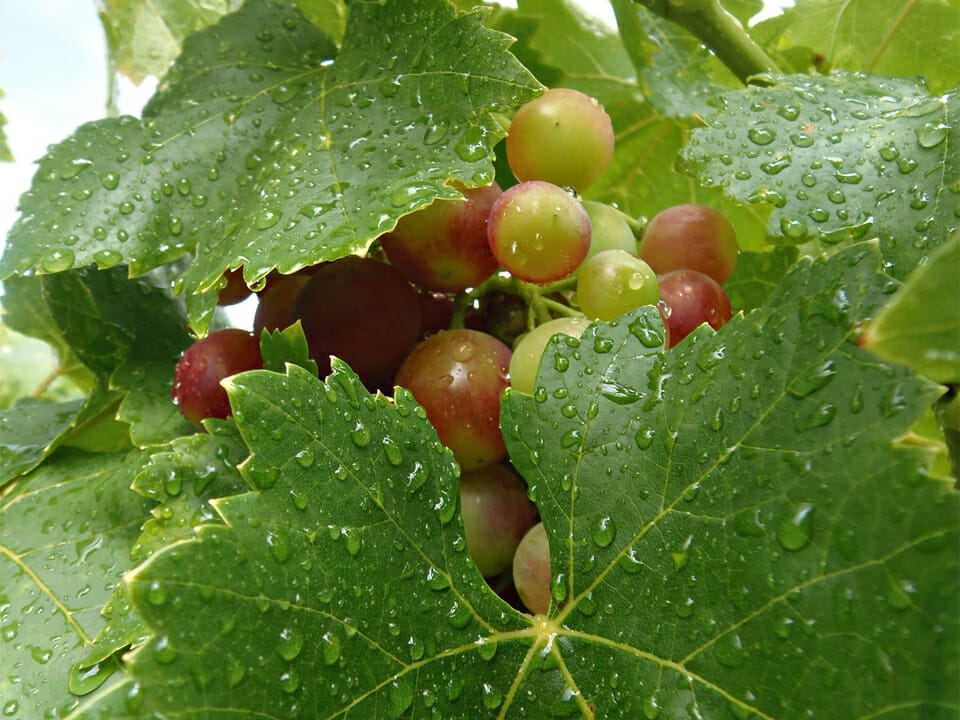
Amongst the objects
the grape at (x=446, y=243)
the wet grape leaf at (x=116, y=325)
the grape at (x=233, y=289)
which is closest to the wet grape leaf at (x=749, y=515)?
the grape at (x=446, y=243)

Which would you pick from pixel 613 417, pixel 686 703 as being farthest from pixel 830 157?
pixel 686 703

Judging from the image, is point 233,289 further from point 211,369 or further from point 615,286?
point 615,286

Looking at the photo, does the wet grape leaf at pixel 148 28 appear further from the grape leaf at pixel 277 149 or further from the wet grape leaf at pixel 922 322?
the wet grape leaf at pixel 922 322

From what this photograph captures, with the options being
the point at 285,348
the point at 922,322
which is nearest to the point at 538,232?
the point at 285,348

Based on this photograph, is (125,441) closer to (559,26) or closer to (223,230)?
(223,230)

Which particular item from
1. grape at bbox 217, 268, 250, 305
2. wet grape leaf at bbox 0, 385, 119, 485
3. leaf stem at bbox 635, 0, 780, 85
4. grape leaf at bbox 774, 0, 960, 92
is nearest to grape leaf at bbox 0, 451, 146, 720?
wet grape leaf at bbox 0, 385, 119, 485

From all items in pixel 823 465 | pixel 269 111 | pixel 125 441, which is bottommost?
pixel 125 441

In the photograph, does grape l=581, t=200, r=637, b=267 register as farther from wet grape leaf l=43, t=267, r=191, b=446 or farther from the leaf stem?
wet grape leaf l=43, t=267, r=191, b=446
